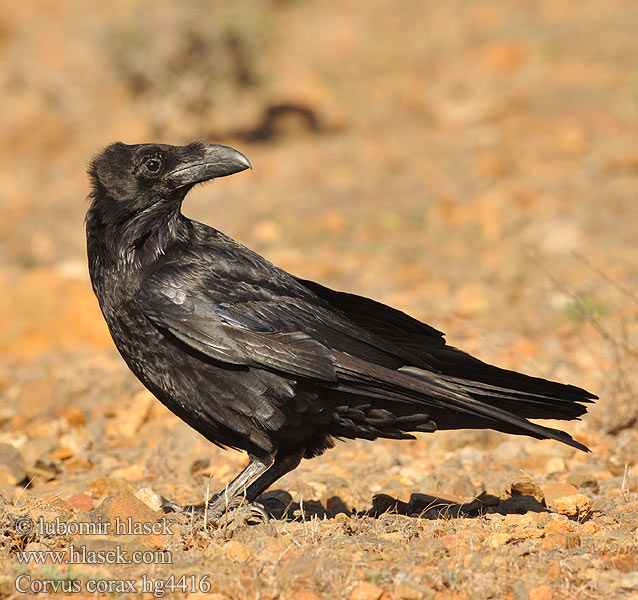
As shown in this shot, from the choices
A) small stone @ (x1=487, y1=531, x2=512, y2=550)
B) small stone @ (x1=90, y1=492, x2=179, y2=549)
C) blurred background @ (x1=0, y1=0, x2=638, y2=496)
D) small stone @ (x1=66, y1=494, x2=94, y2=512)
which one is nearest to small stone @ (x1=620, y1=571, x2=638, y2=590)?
small stone @ (x1=487, y1=531, x2=512, y2=550)

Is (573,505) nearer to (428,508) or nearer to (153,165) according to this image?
(428,508)

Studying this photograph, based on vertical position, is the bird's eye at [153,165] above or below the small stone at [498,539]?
above

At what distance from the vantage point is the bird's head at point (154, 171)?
466 centimetres

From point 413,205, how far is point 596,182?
2.60 m

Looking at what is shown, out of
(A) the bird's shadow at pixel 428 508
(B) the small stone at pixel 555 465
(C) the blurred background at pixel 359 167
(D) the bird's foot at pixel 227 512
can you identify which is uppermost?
Answer: (C) the blurred background at pixel 359 167

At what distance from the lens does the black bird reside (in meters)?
4.27

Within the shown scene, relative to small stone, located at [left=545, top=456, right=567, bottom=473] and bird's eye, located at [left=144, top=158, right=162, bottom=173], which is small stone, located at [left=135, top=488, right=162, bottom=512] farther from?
small stone, located at [left=545, top=456, right=567, bottom=473]

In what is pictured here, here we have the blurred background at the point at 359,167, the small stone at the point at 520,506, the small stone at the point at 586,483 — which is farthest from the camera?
the blurred background at the point at 359,167

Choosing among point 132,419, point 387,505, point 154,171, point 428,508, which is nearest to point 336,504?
point 387,505

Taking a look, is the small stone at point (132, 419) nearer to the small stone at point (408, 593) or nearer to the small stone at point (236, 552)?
the small stone at point (236, 552)

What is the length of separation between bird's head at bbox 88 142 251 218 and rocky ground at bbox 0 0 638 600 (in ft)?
4.89

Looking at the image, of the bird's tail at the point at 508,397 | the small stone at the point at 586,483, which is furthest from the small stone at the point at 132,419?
the small stone at the point at 586,483

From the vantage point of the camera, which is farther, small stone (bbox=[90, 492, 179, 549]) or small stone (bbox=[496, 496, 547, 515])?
small stone (bbox=[496, 496, 547, 515])

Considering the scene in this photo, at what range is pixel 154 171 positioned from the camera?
4.68 meters
